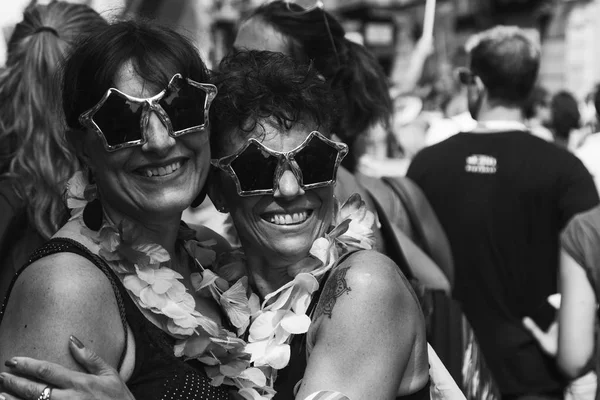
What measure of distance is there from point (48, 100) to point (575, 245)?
6.18 feet

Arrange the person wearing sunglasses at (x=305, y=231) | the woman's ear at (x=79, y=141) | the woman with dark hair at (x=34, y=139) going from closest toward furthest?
the person wearing sunglasses at (x=305, y=231) → the woman's ear at (x=79, y=141) → the woman with dark hair at (x=34, y=139)

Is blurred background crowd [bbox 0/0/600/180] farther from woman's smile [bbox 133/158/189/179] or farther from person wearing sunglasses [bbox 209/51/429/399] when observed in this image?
woman's smile [bbox 133/158/189/179]

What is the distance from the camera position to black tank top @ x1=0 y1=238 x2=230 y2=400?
7.11ft

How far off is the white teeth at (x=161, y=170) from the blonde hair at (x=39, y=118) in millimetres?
628

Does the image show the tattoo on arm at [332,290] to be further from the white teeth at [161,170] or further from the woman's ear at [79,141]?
the woman's ear at [79,141]

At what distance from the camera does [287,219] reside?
2598 millimetres

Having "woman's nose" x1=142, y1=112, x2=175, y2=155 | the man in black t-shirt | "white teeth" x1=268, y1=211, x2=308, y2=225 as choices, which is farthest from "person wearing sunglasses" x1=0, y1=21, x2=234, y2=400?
the man in black t-shirt

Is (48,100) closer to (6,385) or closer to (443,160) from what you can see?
(6,385)

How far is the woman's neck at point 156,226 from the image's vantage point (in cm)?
243

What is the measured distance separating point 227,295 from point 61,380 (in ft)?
2.30

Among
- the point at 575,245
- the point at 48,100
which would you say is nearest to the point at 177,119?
the point at 48,100

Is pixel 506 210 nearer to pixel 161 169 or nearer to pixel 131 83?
pixel 161 169

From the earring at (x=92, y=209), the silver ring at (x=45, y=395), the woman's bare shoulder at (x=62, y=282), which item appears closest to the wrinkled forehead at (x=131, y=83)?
the earring at (x=92, y=209)

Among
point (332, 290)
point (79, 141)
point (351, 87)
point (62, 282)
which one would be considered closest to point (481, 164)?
point (351, 87)
